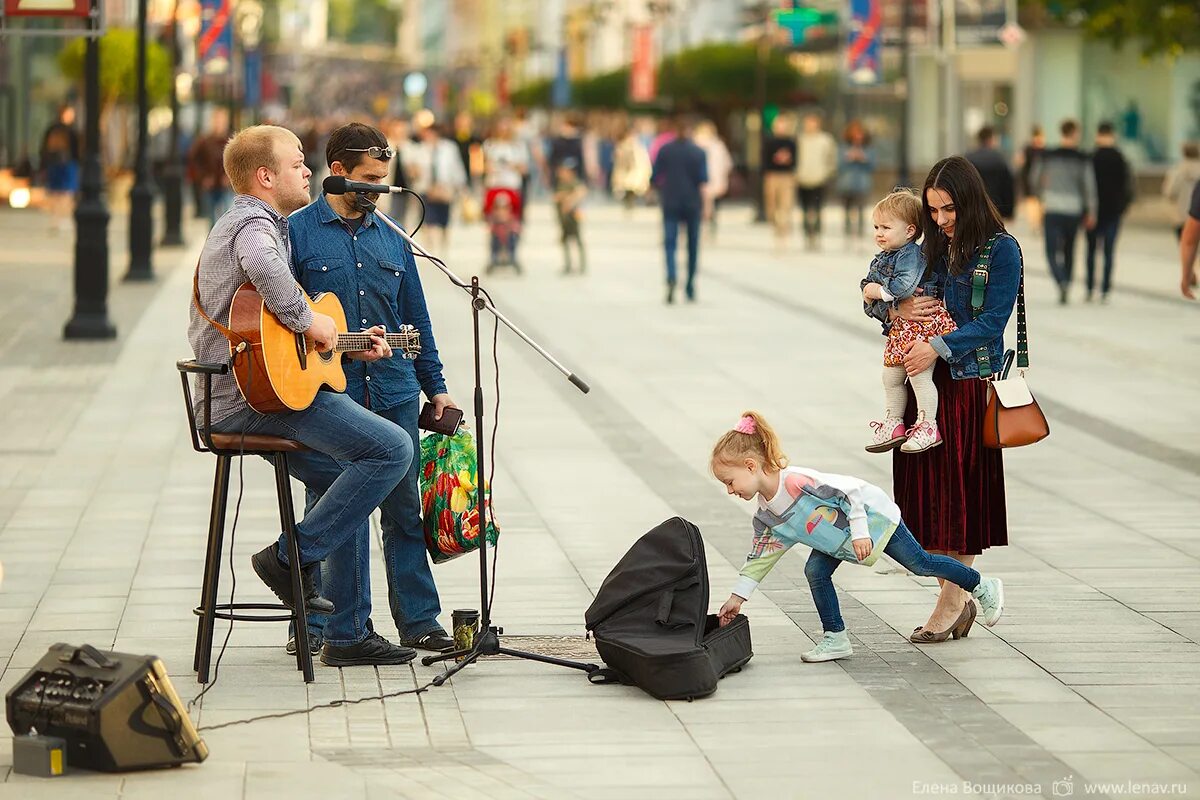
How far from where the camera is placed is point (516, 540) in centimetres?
928

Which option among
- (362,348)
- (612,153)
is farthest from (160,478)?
(612,153)

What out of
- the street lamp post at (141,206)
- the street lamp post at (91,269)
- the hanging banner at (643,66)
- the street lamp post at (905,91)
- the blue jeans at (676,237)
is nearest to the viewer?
the street lamp post at (91,269)

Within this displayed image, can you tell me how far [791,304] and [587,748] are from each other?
1576 centimetres

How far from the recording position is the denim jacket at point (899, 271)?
23.5ft

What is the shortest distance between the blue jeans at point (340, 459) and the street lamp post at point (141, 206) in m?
17.3

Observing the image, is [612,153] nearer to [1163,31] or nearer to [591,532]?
[1163,31]

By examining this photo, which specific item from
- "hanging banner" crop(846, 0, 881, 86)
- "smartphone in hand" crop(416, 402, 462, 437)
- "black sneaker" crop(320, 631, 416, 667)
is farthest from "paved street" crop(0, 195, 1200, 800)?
"hanging banner" crop(846, 0, 881, 86)

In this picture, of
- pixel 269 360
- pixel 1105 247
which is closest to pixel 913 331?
pixel 269 360

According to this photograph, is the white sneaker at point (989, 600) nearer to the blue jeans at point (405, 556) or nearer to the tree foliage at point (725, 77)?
the blue jeans at point (405, 556)

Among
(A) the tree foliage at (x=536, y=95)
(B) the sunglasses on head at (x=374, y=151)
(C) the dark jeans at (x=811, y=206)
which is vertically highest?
(A) the tree foliage at (x=536, y=95)

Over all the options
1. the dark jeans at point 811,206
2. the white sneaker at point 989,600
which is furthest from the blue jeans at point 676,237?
the white sneaker at point 989,600

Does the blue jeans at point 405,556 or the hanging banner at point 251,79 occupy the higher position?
the hanging banner at point 251,79

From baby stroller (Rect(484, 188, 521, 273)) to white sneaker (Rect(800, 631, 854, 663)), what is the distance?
18.3m

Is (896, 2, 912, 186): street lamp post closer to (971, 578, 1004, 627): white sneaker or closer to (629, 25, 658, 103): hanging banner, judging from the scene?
(629, 25, 658, 103): hanging banner
